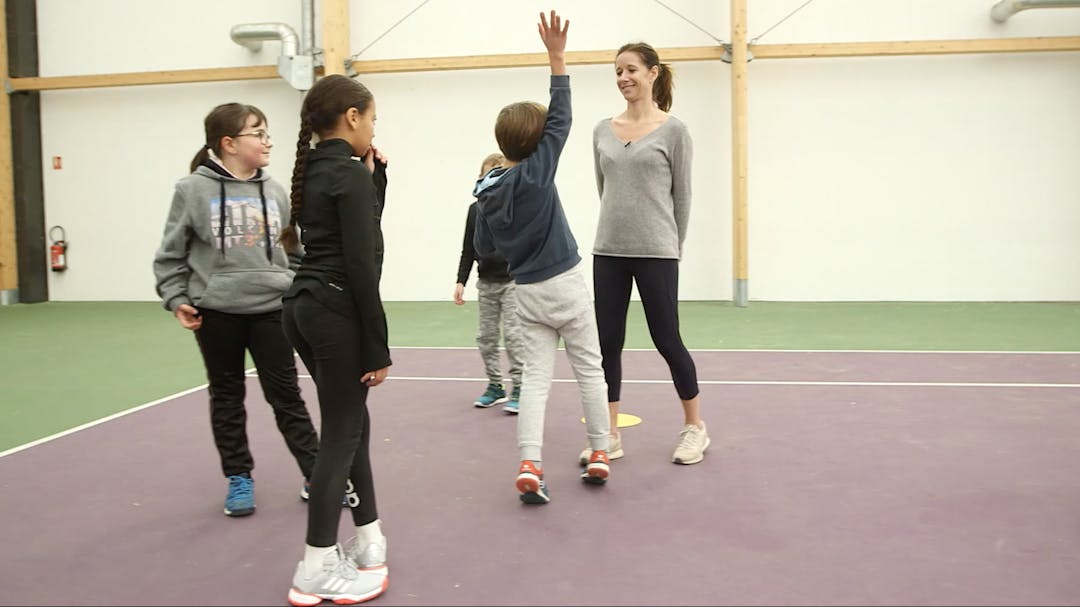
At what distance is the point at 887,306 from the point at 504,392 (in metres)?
5.95

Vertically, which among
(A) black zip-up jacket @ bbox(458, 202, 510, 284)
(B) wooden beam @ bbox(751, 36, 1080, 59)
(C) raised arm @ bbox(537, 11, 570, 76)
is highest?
(B) wooden beam @ bbox(751, 36, 1080, 59)

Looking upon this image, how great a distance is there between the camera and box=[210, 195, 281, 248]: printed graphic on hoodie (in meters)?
3.07

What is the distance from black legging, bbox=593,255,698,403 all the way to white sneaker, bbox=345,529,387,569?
1.42 metres

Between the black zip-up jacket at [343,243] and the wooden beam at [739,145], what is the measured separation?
7.75 metres

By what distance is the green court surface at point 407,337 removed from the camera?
5238 mm

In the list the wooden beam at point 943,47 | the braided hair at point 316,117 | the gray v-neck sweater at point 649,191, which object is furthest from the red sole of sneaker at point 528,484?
the wooden beam at point 943,47

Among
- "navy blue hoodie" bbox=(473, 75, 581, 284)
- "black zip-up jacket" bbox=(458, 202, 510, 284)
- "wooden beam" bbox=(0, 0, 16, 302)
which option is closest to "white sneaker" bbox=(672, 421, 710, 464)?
"navy blue hoodie" bbox=(473, 75, 581, 284)

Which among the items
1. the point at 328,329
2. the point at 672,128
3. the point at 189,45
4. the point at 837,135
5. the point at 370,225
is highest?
the point at 189,45

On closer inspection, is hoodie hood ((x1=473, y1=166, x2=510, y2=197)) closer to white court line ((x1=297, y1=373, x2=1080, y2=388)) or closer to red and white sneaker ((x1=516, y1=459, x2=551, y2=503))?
red and white sneaker ((x1=516, y1=459, x2=551, y2=503))

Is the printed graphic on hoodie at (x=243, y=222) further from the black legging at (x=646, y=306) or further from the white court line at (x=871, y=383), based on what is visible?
the white court line at (x=871, y=383)

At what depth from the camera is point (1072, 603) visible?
2234 mm

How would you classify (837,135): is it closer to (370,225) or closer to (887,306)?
(887,306)

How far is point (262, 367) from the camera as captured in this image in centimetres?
314

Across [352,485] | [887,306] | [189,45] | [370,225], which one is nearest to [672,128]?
[370,225]
